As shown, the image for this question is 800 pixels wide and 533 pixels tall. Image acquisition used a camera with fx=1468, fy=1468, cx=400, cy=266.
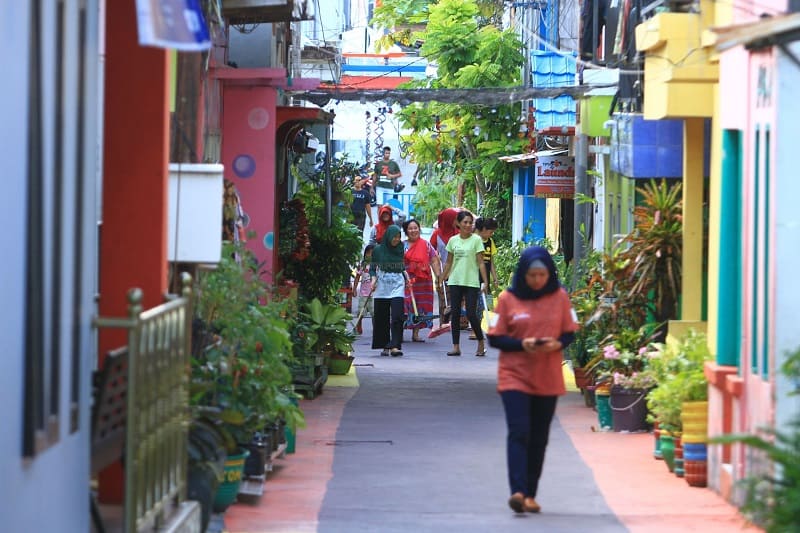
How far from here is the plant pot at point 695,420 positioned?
10812 millimetres

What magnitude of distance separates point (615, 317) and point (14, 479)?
8843 millimetres

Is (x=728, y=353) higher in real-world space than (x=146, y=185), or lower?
lower

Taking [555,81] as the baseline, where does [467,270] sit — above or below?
below

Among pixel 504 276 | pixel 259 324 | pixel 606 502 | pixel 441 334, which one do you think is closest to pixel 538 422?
pixel 606 502

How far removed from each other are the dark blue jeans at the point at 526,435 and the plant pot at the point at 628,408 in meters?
3.36

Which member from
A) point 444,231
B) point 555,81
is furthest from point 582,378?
point 444,231

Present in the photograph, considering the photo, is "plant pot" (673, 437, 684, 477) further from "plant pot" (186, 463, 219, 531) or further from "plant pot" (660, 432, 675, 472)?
"plant pot" (186, 463, 219, 531)

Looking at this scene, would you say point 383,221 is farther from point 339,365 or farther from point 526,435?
point 526,435

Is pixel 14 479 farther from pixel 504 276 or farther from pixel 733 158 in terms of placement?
pixel 504 276

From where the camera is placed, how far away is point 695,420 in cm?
1084

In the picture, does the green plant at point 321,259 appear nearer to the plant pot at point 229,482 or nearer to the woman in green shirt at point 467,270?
the woman in green shirt at point 467,270

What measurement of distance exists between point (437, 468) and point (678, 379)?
6.75 ft

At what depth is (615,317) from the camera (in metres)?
13.9

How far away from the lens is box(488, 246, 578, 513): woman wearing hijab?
974cm
